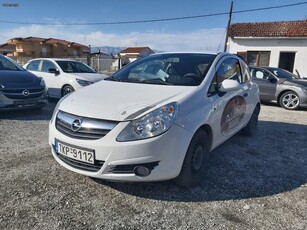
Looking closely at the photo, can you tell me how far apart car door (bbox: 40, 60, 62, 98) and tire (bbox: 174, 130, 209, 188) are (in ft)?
21.4

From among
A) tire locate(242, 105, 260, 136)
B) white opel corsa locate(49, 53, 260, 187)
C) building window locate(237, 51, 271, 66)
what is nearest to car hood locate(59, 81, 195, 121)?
white opel corsa locate(49, 53, 260, 187)

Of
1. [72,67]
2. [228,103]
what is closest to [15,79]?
[72,67]

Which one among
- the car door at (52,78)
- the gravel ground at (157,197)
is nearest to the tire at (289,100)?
the gravel ground at (157,197)

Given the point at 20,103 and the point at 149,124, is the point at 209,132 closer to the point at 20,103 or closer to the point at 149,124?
the point at 149,124

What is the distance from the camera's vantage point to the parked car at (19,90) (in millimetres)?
5883

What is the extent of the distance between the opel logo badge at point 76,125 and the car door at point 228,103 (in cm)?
150

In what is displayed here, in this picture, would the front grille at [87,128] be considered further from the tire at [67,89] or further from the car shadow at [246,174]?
the tire at [67,89]

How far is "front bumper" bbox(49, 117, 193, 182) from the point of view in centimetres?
257

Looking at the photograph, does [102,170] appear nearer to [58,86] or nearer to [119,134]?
[119,134]

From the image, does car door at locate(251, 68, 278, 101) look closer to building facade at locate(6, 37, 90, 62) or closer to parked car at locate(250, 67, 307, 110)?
parked car at locate(250, 67, 307, 110)

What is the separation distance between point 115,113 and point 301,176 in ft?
8.83

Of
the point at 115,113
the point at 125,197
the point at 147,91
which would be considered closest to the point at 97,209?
the point at 125,197

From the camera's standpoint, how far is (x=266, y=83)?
9.70 meters

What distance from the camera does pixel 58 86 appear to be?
8633 mm
